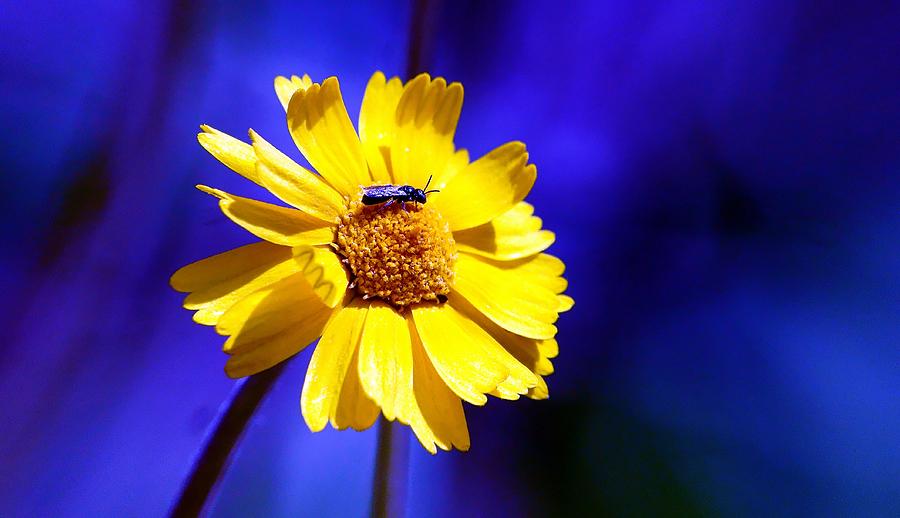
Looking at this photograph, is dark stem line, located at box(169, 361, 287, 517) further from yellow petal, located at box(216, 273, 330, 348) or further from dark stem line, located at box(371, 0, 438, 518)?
dark stem line, located at box(371, 0, 438, 518)

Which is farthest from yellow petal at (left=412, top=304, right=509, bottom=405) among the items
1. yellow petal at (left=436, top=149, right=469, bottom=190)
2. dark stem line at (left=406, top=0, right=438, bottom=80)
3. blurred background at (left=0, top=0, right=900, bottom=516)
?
dark stem line at (left=406, top=0, right=438, bottom=80)

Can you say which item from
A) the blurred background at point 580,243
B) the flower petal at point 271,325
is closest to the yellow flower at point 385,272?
the flower petal at point 271,325

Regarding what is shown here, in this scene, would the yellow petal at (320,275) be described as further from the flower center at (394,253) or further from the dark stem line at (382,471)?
the dark stem line at (382,471)

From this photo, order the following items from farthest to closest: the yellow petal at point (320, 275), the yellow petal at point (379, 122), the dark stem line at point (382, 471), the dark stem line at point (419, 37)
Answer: the dark stem line at point (419, 37), the dark stem line at point (382, 471), the yellow petal at point (379, 122), the yellow petal at point (320, 275)

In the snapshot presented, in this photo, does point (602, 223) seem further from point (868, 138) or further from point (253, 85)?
point (253, 85)

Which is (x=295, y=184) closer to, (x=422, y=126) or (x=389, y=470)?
(x=422, y=126)

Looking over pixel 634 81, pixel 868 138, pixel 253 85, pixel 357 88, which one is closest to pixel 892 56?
pixel 868 138
